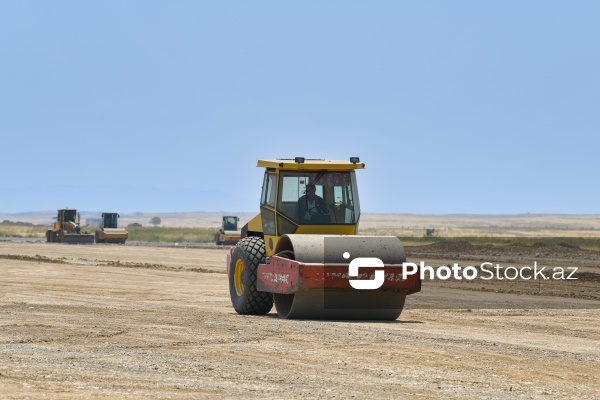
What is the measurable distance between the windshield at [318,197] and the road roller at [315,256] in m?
0.02

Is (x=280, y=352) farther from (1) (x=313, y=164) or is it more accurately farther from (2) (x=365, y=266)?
(1) (x=313, y=164)

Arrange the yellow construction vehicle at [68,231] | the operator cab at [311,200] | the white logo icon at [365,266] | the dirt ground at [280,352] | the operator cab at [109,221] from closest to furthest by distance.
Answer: the dirt ground at [280,352]
the white logo icon at [365,266]
the operator cab at [311,200]
the yellow construction vehicle at [68,231]
the operator cab at [109,221]

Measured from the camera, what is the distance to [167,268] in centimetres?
4516

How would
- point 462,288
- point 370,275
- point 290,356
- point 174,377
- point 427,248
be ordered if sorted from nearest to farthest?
point 174,377, point 290,356, point 370,275, point 462,288, point 427,248

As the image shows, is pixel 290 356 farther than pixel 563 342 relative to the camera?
No

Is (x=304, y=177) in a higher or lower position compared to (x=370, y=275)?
higher

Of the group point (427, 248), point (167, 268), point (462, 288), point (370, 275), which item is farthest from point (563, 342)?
point (427, 248)

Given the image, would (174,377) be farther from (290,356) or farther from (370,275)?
(370,275)

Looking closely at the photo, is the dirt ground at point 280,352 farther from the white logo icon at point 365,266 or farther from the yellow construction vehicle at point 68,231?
the yellow construction vehicle at point 68,231

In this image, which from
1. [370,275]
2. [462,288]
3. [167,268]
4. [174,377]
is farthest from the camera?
[167,268]

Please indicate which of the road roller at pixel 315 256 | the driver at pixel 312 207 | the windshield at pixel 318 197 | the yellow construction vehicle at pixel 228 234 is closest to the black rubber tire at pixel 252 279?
the road roller at pixel 315 256

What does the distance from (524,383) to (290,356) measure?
3.31 m

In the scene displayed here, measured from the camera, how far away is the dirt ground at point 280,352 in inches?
464

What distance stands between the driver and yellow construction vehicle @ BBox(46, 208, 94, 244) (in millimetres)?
61359
